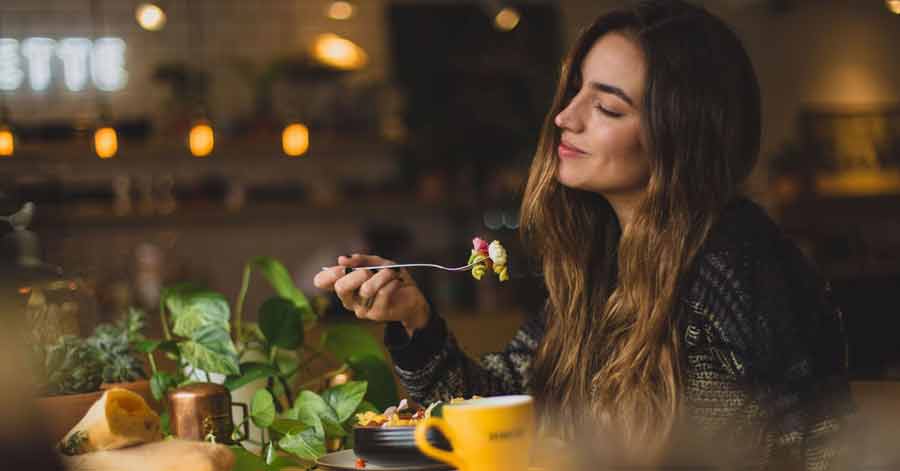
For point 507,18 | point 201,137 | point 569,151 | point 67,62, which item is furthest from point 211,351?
point 67,62

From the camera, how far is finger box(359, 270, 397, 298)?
149 centimetres

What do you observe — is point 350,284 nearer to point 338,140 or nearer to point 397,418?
point 397,418

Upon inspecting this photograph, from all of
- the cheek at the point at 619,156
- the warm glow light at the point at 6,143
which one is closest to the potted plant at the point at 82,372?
the cheek at the point at 619,156

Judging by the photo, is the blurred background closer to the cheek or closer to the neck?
the neck

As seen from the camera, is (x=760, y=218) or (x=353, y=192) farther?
(x=353, y=192)

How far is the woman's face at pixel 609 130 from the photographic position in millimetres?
1729

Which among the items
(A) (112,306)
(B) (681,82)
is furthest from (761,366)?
(A) (112,306)

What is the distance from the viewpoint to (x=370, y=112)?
595 centimetres

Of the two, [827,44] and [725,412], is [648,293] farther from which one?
[827,44]

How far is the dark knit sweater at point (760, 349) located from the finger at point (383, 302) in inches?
4.4

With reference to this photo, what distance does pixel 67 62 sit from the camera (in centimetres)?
595

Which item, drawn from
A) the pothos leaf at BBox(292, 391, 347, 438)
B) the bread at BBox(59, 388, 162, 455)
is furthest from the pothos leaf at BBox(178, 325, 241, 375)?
the bread at BBox(59, 388, 162, 455)

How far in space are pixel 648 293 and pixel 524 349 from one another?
0.30 m

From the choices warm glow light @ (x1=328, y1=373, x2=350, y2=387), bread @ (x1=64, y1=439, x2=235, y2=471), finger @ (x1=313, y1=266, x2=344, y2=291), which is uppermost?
finger @ (x1=313, y1=266, x2=344, y2=291)
